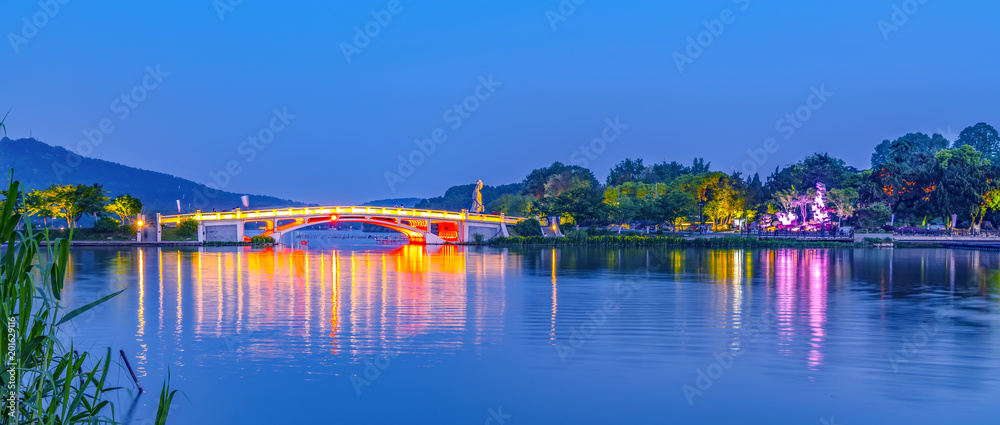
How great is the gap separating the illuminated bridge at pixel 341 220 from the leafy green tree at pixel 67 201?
5.73 meters

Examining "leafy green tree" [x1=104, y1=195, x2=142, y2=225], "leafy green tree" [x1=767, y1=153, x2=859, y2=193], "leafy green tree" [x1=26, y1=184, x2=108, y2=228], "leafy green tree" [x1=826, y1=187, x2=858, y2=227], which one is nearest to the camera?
"leafy green tree" [x1=26, y1=184, x2=108, y2=228]

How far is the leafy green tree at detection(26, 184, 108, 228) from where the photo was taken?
6450 cm

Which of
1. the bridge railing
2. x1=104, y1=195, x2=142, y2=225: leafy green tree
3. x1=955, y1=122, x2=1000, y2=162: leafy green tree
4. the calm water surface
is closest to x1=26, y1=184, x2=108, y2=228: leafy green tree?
x1=104, y1=195, x2=142, y2=225: leafy green tree

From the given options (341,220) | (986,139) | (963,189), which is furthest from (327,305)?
(986,139)

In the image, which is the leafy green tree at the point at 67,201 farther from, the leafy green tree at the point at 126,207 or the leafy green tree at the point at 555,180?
the leafy green tree at the point at 555,180

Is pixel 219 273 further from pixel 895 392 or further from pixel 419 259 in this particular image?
pixel 895 392

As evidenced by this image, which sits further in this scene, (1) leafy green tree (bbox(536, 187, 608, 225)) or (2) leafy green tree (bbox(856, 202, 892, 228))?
(1) leafy green tree (bbox(536, 187, 608, 225))

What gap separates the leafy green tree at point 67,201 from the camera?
64.5 meters

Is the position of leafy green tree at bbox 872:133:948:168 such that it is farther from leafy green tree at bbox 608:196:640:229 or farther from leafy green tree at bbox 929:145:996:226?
leafy green tree at bbox 608:196:640:229

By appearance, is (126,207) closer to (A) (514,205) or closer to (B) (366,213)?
(B) (366,213)

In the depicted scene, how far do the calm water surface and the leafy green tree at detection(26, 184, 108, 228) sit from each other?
37.2 metres

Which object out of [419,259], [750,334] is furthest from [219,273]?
[750,334]

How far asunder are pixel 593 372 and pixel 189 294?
59.1ft

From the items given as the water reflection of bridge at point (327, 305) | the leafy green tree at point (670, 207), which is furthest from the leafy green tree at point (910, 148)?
the water reflection of bridge at point (327, 305)
